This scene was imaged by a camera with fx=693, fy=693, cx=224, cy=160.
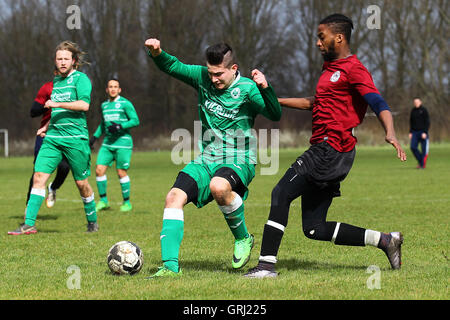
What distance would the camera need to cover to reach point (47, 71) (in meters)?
51.2

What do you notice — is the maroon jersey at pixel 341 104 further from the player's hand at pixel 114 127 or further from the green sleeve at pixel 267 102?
the player's hand at pixel 114 127

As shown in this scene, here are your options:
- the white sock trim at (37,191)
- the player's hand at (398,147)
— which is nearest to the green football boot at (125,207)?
the white sock trim at (37,191)

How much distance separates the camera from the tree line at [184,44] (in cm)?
4959

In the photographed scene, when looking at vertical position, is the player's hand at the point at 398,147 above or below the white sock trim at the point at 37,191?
above

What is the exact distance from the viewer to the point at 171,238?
17.3ft

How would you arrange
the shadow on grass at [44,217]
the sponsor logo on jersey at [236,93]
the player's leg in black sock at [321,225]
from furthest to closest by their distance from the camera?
the shadow on grass at [44,217]
the sponsor logo on jersey at [236,93]
the player's leg in black sock at [321,225]

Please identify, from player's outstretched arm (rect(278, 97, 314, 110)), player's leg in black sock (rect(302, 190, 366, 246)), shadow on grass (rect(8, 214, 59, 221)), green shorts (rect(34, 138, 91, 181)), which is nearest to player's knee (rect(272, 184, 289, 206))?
player's leg in black sock (rect(302, 190, 366, 246))

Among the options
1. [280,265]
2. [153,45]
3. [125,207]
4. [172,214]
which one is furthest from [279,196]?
[125,207]

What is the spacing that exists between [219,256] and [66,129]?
9.05 feet

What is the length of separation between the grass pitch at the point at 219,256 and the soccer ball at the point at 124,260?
0.31 ft

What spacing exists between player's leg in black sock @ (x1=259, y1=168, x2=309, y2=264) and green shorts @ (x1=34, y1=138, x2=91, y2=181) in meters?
3.65
